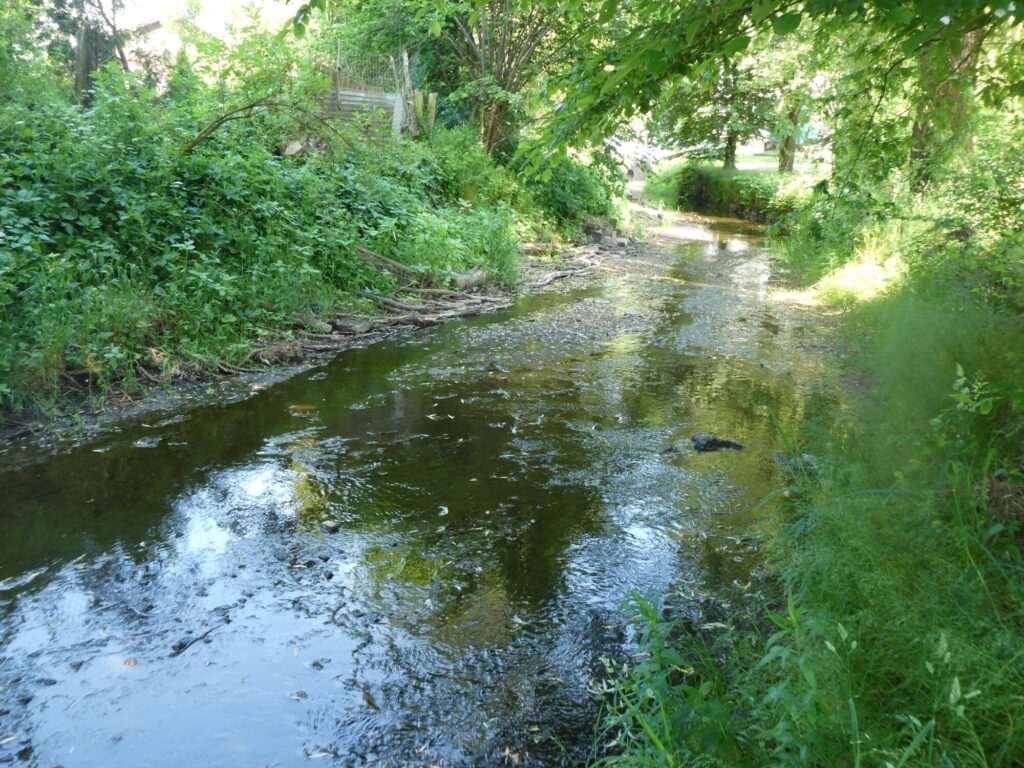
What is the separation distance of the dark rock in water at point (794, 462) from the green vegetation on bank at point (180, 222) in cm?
501

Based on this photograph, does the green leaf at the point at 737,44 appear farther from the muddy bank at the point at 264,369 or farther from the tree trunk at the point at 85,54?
the tree trunk at the point at 85,54

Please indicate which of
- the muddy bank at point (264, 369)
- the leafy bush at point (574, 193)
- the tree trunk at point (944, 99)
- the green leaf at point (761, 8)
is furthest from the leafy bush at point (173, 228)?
the leafy bush at point (574, 193)

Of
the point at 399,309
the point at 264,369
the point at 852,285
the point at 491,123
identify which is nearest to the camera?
the point at 264,369

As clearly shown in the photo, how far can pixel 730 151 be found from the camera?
33938mm

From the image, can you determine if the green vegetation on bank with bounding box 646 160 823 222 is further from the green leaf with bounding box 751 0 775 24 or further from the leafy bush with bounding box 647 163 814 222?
the green leaf with bounding box 751 0 775 24

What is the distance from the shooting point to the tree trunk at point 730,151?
33.5 m

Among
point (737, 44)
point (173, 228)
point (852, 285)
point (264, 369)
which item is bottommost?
point (264, 369)

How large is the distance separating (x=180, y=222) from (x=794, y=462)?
7242mm

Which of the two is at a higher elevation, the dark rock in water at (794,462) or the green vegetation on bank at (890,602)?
the green vegetation on bank at (890,602)

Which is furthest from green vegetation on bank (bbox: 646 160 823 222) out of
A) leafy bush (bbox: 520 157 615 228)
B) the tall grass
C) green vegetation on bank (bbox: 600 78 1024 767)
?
the tall grass

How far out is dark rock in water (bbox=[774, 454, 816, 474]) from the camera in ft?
17.6

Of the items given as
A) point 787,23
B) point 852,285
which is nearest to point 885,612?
point 787,23

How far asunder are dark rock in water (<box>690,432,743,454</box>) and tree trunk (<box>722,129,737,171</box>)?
30.3 metres

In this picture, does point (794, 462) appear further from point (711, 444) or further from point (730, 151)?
point (730, 151)
